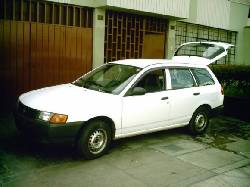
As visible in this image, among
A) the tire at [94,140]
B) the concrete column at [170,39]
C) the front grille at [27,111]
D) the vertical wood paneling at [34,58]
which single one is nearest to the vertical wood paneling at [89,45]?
the vertical wood paneling at [34,58]

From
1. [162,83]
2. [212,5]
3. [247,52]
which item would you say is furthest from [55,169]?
[247,52]

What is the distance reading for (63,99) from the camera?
6000mm

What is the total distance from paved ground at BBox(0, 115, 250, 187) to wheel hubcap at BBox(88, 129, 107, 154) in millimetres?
196

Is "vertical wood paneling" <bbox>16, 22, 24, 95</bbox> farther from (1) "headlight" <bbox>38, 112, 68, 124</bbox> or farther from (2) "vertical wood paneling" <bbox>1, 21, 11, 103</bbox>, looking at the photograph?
(1) "headlight" <bbox>38, 112, 68, 124</bbox>

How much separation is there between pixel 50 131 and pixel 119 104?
1.38 meters

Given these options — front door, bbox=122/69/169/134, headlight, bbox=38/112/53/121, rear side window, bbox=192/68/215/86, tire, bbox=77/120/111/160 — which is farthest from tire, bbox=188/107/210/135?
headlight, bbox=38/112/53/121

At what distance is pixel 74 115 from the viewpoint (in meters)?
5.71

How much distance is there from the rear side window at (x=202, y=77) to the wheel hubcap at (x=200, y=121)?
75 cm

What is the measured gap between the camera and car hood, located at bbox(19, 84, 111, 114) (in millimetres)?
5737

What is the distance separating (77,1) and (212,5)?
7.12 m

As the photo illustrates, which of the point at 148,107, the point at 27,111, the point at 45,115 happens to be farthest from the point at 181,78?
the point at 27,111

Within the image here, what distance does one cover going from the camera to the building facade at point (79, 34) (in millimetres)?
9539

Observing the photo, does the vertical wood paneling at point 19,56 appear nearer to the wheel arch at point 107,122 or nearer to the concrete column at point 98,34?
the concrete column at point 98,34

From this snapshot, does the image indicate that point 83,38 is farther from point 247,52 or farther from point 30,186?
point 247,52
